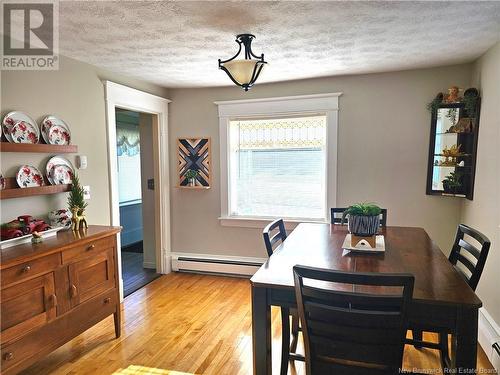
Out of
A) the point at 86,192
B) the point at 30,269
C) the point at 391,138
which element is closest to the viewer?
the point at 30,269

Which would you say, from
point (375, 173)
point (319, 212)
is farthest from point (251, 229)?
point (375, 173)

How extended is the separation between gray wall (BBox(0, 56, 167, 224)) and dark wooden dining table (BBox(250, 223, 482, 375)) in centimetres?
186

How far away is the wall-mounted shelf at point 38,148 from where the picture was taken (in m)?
2.21

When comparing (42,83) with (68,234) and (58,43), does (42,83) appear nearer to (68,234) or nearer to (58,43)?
(58,43)

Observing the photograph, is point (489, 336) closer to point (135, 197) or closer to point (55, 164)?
point (55, 164)

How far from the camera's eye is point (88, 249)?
241cm

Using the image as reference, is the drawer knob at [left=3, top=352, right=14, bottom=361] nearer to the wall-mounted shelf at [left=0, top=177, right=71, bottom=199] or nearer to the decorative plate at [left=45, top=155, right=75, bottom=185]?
the wall-mounted shelf at [left=0, top=177, right=71, bottom=199]

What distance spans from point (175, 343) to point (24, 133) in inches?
75.3

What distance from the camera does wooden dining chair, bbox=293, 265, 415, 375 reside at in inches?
49.6

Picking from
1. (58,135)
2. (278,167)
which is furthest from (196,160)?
(58,135)

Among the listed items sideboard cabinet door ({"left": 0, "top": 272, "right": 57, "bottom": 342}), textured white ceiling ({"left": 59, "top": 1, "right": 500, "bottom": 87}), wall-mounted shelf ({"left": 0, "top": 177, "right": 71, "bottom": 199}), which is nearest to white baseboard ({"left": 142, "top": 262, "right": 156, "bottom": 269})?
wall-mounted shelf ({"left": 0, "top": 177, "right": 71, "bottom": 199})

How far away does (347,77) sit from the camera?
3.54 meters

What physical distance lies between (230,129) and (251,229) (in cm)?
123

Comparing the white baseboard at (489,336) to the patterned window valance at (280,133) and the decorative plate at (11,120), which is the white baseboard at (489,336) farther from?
the decorative plate at (11,120)
